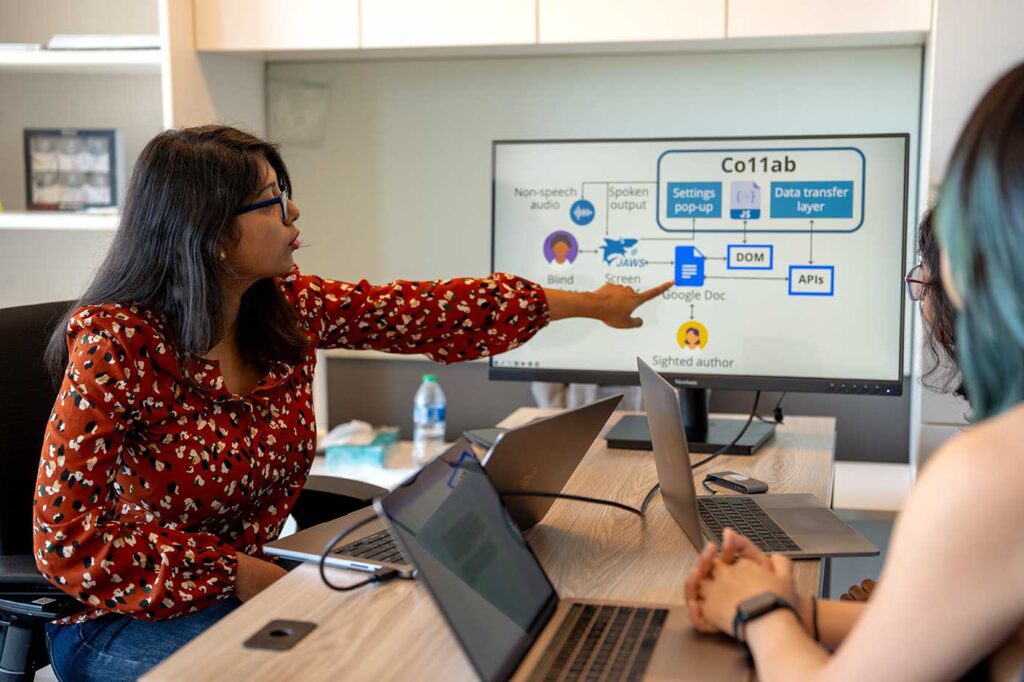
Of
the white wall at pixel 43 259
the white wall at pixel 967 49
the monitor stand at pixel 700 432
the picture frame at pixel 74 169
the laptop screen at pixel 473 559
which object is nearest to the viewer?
the laptop screen at pixel 473 559

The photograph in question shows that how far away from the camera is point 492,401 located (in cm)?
305

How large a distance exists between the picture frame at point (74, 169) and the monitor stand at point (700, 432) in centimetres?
165

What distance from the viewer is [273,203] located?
5.44 feet

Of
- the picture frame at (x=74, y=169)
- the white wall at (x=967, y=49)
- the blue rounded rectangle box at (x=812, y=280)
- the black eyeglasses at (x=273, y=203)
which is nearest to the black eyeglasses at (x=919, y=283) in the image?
the blue rounded rectangle box at (x=812, y=280)

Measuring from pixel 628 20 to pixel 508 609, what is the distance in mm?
1805

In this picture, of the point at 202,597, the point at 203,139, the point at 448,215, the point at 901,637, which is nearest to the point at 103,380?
the point at 202,597

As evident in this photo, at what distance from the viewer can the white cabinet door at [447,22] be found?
255 cm

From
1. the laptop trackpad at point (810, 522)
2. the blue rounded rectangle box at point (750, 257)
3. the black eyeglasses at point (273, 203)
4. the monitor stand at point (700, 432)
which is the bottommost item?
the laptop trackpad at point (810, 522)

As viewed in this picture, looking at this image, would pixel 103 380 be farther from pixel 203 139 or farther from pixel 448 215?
pixel 448 215

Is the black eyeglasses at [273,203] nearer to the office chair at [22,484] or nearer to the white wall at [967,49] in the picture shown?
the office chair at [22,484]

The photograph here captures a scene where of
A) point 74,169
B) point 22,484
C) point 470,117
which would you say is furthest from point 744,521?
point 74,169

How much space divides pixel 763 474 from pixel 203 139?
1048 mm

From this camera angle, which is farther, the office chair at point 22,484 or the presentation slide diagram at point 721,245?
the presentation slide diagram at point 721,245

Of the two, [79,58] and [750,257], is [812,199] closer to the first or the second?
[750,257]
